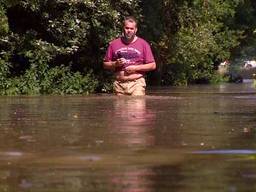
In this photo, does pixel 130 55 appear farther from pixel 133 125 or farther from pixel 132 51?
pixel 133 125

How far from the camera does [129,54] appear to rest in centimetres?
1425

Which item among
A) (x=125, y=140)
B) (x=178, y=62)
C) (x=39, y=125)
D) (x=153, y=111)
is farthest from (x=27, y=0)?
(x=178, y=62)

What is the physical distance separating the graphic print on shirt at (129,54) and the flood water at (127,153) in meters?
5.23

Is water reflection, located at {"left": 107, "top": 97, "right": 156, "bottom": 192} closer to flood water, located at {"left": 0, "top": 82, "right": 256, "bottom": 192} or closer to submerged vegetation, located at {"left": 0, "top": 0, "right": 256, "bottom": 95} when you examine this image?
flood water, located at {"left": 0, "top": 82, "right": 256, "bottom": 192}

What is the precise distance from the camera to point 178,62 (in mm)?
34781

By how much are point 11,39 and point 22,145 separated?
1266 cm

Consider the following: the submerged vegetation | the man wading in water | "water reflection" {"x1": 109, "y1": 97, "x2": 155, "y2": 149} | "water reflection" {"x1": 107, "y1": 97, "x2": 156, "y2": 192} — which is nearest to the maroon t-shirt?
the man wading in water

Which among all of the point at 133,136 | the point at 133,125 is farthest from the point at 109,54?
the point at 133,136

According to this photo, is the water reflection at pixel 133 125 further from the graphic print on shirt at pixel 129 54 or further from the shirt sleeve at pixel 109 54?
the shirt sleeve at pixel 109 54

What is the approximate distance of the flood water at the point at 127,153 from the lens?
4.15 m

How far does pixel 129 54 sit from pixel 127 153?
29.4 feet

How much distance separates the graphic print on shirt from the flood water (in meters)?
5.23

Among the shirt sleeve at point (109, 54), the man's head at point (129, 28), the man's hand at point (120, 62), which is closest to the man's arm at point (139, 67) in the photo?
the man's hand at point (120, 62)

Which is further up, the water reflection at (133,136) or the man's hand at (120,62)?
the man's hand at (120,62)
